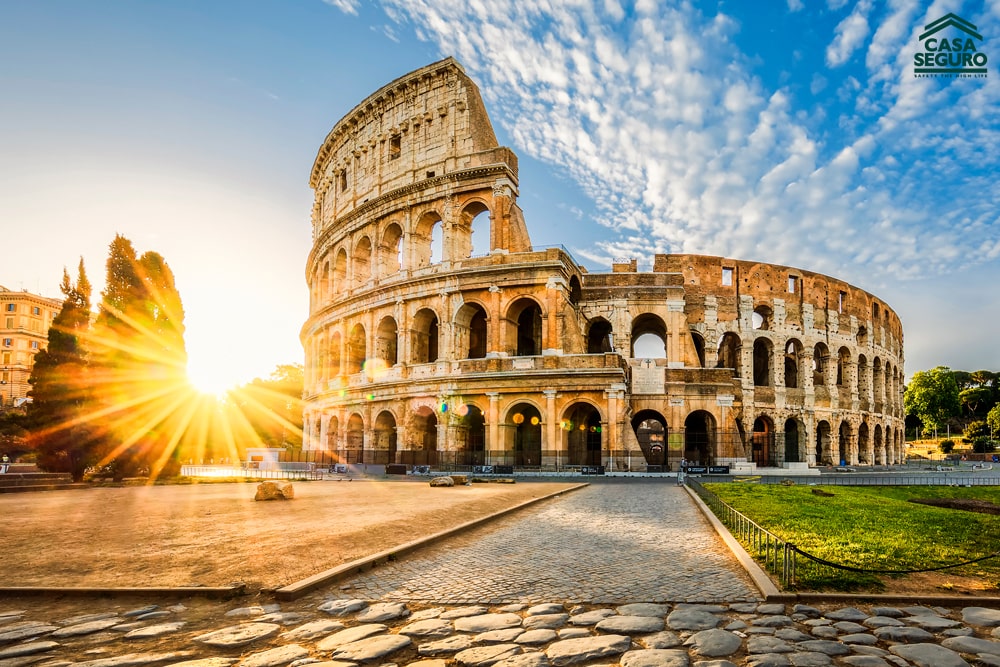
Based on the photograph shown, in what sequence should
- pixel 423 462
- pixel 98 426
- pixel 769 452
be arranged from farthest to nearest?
1. pixel 769 452
2. pixel 423 462
3. pixel 98 426

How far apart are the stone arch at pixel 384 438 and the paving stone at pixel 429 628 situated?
92.2ft

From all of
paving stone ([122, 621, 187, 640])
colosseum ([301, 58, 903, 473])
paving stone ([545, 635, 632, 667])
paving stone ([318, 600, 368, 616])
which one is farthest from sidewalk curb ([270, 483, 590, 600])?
colosseum ([301, 58, 903, 473])

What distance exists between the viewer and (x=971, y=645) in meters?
4.31

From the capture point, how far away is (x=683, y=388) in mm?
33750

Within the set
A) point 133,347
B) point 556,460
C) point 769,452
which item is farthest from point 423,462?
point 769,452

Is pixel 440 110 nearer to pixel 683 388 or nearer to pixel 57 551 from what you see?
pixel 683 388

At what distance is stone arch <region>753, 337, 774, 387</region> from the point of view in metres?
40.1

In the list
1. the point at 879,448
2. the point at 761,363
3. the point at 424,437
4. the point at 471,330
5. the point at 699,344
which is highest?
the point at 471,330

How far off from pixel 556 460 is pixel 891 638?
23.8 metres


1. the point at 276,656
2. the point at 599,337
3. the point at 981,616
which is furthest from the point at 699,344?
the point at 276,656

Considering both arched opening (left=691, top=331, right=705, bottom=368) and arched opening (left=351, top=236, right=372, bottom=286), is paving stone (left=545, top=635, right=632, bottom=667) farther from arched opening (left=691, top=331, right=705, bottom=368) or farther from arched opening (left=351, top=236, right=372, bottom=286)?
arched opening (left=691, top=331, right=705, bottom=368)

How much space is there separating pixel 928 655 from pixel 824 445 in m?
41.9

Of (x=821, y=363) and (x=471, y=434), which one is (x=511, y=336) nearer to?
(x=471, y=434)

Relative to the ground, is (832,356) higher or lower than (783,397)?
higher
